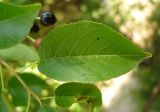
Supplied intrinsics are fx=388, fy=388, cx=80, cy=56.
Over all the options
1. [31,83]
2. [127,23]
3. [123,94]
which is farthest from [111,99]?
[31,83]

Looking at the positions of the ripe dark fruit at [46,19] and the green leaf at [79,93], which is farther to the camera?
the ripe dark fruit at [46,19]

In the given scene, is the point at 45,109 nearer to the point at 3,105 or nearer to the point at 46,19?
the point at 3,105

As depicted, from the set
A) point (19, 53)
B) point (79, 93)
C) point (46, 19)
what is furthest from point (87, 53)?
point (19, 53)

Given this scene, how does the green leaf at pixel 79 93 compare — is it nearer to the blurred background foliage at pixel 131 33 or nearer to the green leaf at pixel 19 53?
the green leaf at pixel 19 53

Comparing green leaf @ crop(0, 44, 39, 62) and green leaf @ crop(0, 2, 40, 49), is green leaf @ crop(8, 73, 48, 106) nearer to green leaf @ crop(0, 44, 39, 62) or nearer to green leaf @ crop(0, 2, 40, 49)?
green leaf @ crop(0, 44, 39, 62)

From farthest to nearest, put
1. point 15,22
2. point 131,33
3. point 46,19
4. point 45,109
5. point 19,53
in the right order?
point 131,33 < point 19,53 < point 46,19 < point 45,109 < point 15,22

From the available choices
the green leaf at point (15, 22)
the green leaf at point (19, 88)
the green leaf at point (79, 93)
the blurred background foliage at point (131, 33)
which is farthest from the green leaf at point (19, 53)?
the blurred background foliage at point (131, 33)
